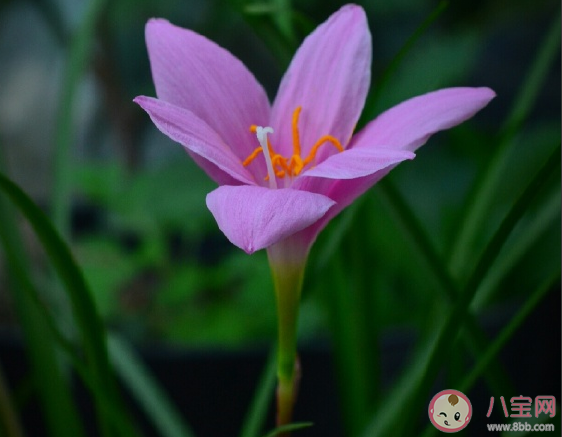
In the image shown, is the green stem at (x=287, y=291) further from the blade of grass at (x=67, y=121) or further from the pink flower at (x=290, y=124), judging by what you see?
the blade of grass at (x=67, y=121)

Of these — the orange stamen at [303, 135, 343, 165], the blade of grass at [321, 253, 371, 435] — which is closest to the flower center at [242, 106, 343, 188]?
the orange stamen at [303, 135, 343, 165]

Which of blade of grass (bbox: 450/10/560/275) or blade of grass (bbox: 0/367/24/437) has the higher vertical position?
blade of grass (bbox: 450/10/560/275)

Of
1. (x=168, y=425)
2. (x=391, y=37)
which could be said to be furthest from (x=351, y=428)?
(x=391, y=37)

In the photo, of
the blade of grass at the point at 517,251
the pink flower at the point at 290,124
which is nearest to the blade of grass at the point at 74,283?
the pink flower at the point at 290,124

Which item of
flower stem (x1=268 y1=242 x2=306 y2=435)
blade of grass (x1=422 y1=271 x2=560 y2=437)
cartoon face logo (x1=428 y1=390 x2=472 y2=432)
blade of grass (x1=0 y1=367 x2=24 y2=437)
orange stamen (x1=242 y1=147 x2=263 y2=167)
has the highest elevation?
orange stamen (x1=242 y1=147 x2=263 y2=167)

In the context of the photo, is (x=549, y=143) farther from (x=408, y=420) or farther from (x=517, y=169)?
(x=408, y=420)

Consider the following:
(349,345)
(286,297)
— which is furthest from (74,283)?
(349,345)

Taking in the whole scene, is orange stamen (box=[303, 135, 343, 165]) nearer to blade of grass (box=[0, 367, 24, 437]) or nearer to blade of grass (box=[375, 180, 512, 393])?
blade of grass (box=[375, 180, 512, 393])

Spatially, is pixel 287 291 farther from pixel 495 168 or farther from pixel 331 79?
pixel 495 168
